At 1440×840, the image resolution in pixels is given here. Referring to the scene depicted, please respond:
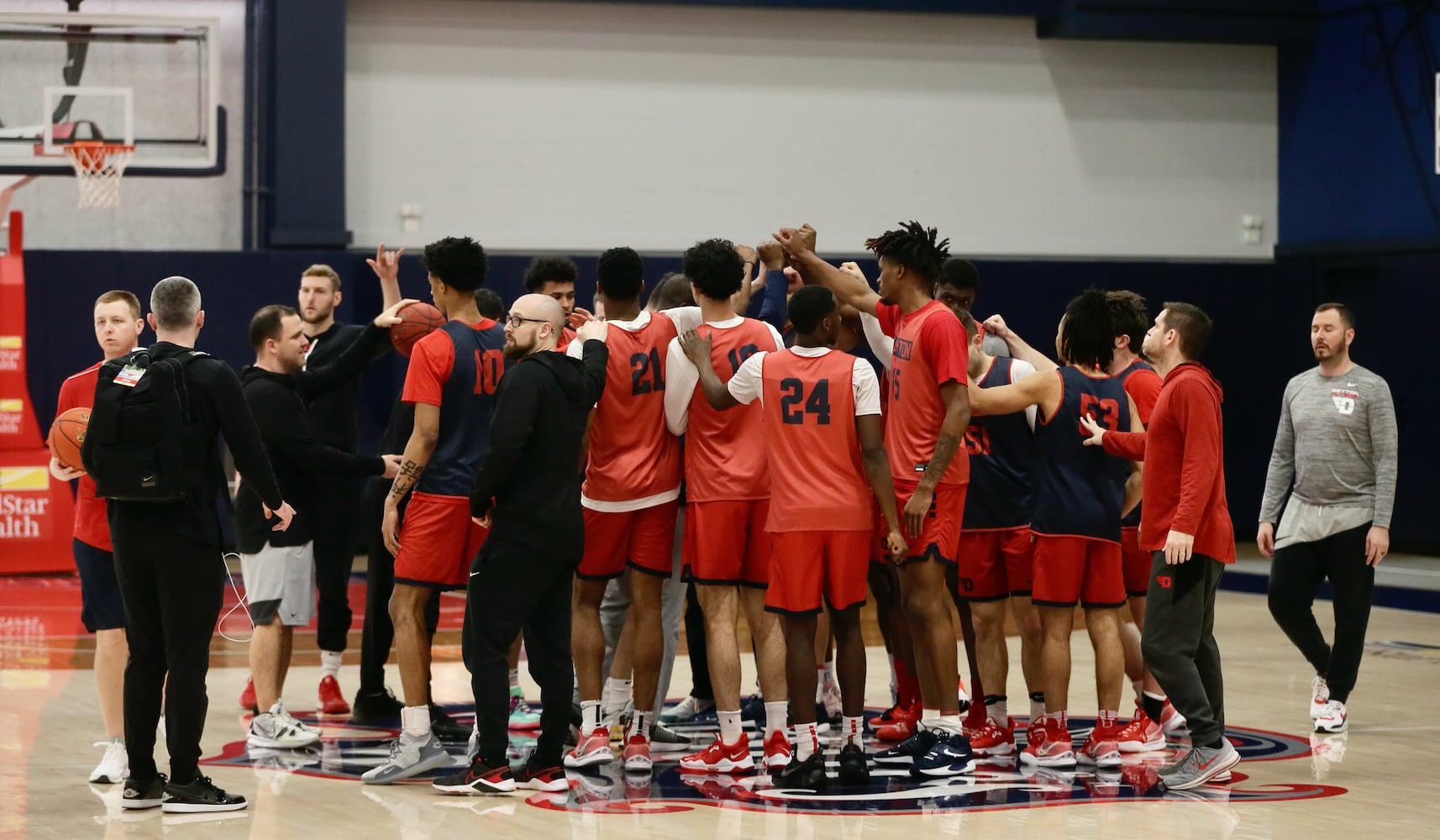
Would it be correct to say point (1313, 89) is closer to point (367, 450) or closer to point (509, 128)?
point (509, 128)

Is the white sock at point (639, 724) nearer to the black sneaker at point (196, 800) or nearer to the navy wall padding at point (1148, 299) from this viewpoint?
the black sneaker at point (196, 800)

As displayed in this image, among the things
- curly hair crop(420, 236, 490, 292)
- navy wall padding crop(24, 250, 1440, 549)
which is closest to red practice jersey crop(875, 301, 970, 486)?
curly hair crop(420, 236, 490, 292)

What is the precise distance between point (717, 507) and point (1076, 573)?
151 centimetres

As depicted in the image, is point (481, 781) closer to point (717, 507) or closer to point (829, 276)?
point (717, 507)

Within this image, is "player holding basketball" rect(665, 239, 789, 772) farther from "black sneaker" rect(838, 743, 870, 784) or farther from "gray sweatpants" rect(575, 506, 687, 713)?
"gray sweatpants" rect(575, 506, 687, 713)

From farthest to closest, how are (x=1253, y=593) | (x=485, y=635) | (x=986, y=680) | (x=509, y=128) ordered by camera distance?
(x=509, y=128), (x=1253, y=593), (x=986, y=680), (x=485, y=635)

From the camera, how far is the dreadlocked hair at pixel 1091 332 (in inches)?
280

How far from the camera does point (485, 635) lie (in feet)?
20.8

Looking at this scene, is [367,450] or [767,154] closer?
[367,450]

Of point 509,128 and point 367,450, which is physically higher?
point 509,128

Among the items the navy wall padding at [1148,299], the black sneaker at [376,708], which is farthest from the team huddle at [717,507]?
the navy wall padding at [1148,299]

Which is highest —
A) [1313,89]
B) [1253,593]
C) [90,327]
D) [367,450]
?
[1313,89]

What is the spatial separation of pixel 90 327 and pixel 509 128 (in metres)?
4.36

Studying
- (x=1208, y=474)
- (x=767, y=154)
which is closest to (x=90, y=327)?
(x=767, y=154)
